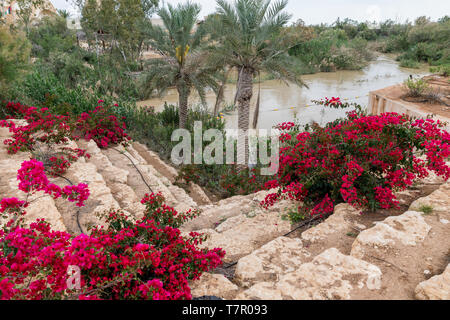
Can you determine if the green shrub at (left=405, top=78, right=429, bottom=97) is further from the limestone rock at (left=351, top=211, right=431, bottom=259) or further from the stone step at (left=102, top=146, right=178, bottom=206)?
the limestone rock at (left=351, top=211, right=431, bottom=259)

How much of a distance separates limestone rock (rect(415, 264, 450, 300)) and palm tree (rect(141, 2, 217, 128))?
803cm

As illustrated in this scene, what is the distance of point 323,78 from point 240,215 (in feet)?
82.6

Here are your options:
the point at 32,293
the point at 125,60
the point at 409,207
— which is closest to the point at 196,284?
the point at 32,293

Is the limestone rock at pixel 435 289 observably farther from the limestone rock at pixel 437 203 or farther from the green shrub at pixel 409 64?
the green shrub at pixel 409 64

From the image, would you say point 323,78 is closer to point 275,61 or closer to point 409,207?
point 275,61

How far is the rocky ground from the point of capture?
2209mm

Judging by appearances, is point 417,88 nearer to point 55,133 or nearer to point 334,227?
point 334,227

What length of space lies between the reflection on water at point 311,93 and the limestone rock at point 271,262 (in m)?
8.38

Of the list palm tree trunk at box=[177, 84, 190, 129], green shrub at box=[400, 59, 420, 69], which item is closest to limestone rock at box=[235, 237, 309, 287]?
palm tree trunk at box=[177, 84, 190, 129]

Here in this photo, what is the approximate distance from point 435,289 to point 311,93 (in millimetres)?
20256

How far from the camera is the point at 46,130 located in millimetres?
6250

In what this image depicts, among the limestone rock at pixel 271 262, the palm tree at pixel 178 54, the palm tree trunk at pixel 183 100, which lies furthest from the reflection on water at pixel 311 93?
the limestone rock at pixel 271 262

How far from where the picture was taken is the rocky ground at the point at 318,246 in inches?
87.0

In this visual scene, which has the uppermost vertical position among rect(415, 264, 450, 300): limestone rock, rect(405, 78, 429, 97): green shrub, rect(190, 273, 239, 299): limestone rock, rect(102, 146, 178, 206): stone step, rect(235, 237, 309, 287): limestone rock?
rect(405, 78, 429, 97): green shrub
